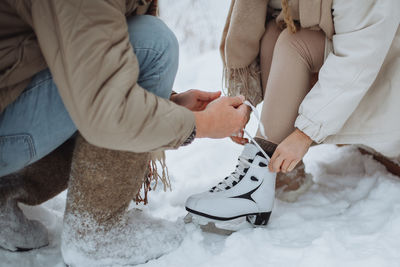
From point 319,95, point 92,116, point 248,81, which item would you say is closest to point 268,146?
point 319,95

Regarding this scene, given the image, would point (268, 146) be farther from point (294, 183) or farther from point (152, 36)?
point (152, 36)

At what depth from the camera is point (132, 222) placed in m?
0.87

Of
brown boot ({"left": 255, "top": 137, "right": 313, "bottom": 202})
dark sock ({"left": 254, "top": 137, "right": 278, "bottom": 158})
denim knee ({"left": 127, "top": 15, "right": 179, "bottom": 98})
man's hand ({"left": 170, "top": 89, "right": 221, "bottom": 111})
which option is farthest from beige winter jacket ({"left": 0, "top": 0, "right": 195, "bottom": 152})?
brown boot ({"left": 255, "top": 137, "right": 313, "bottom": 202})

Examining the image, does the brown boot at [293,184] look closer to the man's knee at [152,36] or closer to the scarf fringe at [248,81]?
the scarf fringe at [248,81]

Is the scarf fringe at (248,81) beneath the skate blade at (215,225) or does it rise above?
above

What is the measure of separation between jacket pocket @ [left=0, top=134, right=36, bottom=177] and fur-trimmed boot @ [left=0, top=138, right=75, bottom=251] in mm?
165

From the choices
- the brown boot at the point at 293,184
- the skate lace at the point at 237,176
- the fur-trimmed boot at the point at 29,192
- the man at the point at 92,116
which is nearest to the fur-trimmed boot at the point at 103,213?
the man at the point at 92,116

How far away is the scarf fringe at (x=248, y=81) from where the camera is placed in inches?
47.1

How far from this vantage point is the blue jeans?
697mm

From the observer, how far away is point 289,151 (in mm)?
929

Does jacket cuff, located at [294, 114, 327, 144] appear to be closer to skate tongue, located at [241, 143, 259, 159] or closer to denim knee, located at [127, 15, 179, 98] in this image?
skate tongue, located at [241, 143, 259, 159]

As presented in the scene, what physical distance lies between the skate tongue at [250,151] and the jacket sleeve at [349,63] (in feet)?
0.39

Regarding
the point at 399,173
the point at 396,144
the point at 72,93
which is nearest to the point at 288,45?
the point at 396,144

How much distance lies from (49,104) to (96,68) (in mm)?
194
